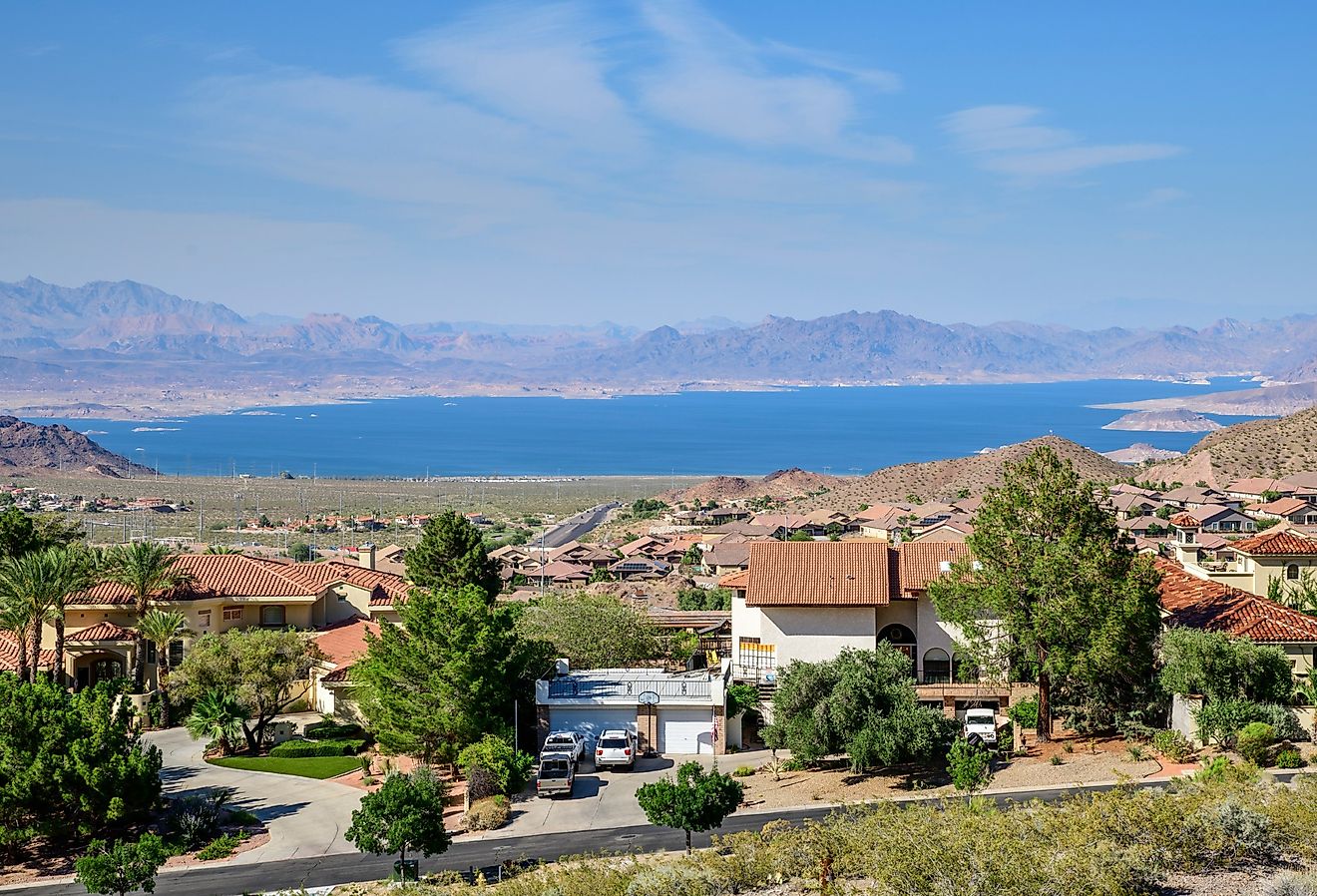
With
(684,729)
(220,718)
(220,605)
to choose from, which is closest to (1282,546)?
(684,729)

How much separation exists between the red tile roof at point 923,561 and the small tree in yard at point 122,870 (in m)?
22.4

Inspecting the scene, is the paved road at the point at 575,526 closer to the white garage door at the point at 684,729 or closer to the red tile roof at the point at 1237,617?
the red tile roof at the point at 1237,617

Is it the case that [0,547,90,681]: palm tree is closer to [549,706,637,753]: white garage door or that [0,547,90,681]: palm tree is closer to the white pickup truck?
[549,706,637,753]: white garage door

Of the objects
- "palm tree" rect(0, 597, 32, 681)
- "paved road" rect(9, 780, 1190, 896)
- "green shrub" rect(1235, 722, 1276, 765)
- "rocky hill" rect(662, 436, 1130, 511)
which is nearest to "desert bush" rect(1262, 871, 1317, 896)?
"paved road" rect(9, 780, 1190, 896)

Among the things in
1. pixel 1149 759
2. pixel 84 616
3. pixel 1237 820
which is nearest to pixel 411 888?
pixel 1237 820

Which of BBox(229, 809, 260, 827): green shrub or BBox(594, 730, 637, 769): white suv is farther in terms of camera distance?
BBox(594, 730, 637, 769): white suv

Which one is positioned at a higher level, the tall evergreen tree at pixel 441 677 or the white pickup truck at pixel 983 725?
the tall evergreen tree at pixel 441 677

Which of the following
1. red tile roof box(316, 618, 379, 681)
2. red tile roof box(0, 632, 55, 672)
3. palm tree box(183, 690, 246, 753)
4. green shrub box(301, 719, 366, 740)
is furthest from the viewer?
red tile roof box(316, 618, 379, 681)

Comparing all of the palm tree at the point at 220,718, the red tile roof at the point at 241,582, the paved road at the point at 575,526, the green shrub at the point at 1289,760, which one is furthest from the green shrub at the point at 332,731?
the paved road at the point at 575,526

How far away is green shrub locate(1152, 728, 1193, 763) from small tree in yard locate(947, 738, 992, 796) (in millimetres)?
3947

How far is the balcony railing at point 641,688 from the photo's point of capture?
3550 centimetres

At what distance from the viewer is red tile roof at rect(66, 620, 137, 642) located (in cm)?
4262

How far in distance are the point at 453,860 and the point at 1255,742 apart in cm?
1693

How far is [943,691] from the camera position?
120 feet
